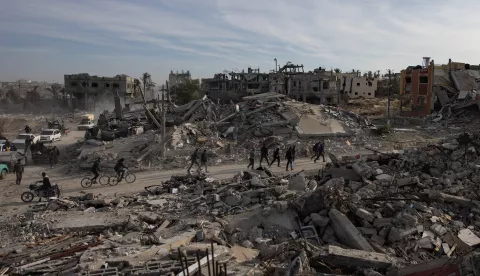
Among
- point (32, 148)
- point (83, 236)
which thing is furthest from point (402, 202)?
point (32, 148)

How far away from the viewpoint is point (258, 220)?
10539 mm

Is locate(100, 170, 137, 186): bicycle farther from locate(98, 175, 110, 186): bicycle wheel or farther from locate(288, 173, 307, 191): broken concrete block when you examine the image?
locate(288, 173, 307, 191): broken concrete block

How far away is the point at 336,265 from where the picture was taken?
7.98m

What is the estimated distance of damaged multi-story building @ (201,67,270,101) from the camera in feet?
189

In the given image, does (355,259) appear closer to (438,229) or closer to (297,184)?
(438,229)

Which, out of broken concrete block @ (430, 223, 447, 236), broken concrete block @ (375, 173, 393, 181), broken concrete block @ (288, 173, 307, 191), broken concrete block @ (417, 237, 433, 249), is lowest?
broken concrete block @ (417, 237, 433, 249)

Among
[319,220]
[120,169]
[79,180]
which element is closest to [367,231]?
[319,220]

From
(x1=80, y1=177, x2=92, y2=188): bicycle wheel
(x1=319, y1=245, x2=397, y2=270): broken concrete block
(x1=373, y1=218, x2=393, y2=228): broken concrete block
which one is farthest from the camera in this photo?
(x1=80, y1=177, x2=92, y2=188): bicycle wheel

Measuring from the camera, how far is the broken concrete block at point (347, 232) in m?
8.97

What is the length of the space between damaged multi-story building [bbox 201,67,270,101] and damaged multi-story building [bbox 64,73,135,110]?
1381 cm

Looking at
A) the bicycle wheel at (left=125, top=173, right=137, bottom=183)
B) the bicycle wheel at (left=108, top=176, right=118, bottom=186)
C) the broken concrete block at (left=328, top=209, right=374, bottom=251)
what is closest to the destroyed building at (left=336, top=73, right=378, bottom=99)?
the bicycle wheel at (left=125, top=173, right=137, bottom=183)

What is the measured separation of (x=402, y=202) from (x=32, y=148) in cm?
1996

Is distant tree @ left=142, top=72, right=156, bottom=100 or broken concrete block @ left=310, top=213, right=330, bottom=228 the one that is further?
distant tree @ left=142, top=72, right=156, bottom=100

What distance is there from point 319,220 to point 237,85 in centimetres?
5054
